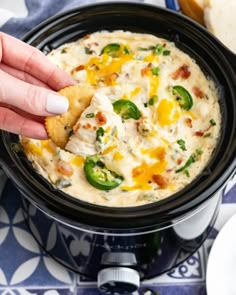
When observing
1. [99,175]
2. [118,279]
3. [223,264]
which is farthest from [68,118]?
[223,264]

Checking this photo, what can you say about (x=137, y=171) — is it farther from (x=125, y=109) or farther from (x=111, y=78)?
(x=111, y=78)

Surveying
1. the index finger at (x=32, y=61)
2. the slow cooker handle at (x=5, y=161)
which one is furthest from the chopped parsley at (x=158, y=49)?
the slow cooker handle at (x=5, y=161)

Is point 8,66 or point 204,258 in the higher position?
point 8,66

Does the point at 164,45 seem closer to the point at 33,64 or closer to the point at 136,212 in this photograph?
the point at 33,64

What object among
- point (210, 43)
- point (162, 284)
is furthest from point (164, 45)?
point (162, 284)

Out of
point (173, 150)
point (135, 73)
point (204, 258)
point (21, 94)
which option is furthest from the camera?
point (204, 258)

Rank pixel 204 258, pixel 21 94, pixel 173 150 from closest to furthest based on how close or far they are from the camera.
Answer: pixel 21 94
pixel 173 150
pixel 204 258
